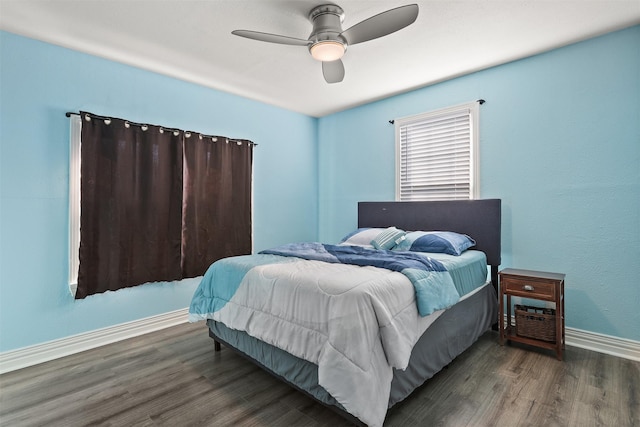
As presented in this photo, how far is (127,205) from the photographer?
2.97 meters

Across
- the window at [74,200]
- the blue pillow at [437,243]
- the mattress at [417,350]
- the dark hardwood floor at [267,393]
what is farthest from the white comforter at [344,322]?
the window at [74,200]

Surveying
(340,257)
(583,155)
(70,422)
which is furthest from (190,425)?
(583,155)

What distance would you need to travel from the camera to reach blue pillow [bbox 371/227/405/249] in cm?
308

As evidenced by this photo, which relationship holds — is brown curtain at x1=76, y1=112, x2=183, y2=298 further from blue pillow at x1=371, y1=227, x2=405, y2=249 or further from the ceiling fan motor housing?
blue pillow at x1=371, y1=227, x2=405, y2=249

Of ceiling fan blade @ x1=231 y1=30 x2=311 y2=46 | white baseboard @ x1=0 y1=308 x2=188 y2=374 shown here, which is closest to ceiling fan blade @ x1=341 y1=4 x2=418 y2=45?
ceiling fan blade @ x1=231 y1=30 x2=311 y2=46

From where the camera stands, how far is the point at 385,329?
1.60 meters

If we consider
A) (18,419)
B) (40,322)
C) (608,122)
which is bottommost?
(18,419)

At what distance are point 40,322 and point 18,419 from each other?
3.21 feet

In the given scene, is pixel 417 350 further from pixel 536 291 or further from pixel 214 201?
pixel 214 201

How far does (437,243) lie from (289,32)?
2.15m

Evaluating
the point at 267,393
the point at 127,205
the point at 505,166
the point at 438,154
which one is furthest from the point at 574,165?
the point at 127,205

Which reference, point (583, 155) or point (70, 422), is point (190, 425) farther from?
point (583, 155)

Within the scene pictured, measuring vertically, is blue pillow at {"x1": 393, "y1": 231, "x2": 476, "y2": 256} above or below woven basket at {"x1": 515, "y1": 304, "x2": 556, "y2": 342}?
above

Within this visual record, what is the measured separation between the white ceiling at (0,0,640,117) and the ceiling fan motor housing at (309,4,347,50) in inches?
2.5
